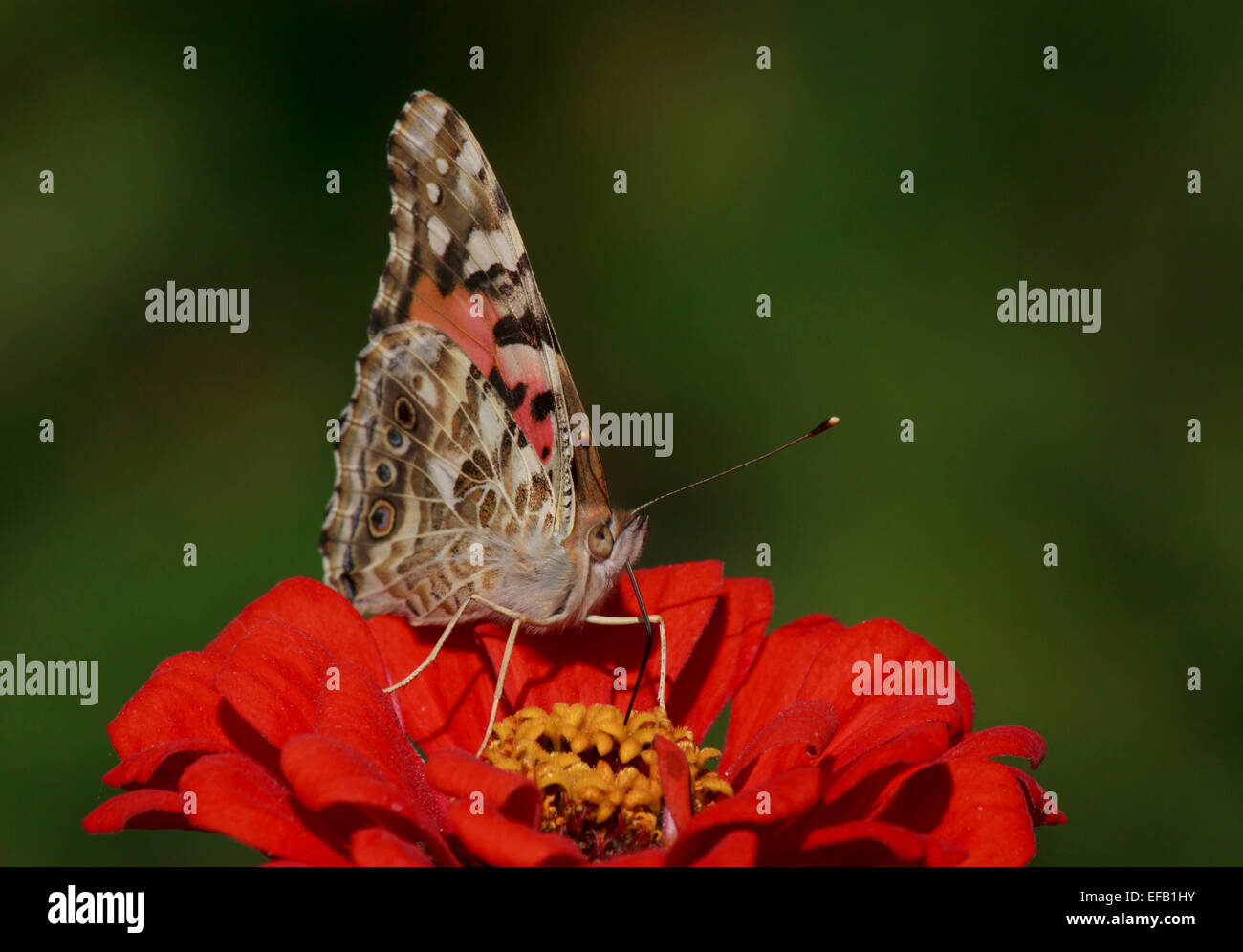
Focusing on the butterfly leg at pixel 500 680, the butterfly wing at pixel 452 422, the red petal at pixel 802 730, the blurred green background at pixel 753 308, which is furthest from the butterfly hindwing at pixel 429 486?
the blurred green background at pixel 753 308

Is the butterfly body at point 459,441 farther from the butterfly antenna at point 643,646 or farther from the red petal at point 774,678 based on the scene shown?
the red petal at point 774,678

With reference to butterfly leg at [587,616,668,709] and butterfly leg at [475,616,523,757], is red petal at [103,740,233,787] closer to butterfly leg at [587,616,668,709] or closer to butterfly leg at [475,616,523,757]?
butterfly leg at [475,616,523,757]

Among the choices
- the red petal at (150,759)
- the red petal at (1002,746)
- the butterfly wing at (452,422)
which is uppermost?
the butterfly wing at (452,422)

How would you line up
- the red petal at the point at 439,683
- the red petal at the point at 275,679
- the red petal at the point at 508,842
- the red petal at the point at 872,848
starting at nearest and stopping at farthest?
1. the red petal at the point at 508,842
2. the red petal at the point at 872,848
3. the red petal at the point at 275,679
4. the red petal at the point at 439,683

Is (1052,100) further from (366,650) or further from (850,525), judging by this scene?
(366,650)

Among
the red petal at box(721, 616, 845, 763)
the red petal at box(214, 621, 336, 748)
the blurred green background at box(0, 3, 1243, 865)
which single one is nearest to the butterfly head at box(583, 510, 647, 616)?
the red petal at box(721, 616, 845, 763)

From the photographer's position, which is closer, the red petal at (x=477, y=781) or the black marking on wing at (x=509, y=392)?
the red petal at (x=477, y=781)

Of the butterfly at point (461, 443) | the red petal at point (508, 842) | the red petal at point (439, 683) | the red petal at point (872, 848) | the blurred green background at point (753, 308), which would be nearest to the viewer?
the red petal at point (508, 842)
